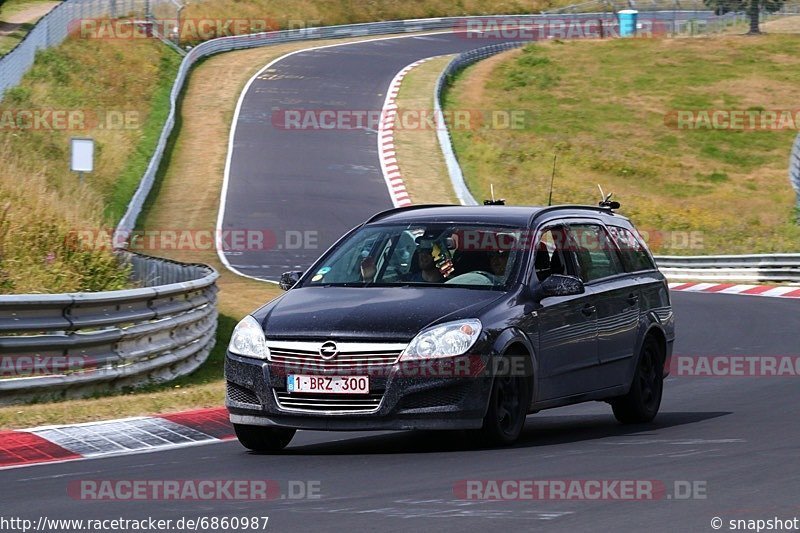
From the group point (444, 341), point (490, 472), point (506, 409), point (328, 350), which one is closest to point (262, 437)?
point (328, 350)

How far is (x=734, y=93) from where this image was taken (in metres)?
63.8

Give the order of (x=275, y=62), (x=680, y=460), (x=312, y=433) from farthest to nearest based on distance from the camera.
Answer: (x=275, y=62)
(x=312, y=433)
(x=680, y=460)

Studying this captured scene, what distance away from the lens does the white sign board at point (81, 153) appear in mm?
26641

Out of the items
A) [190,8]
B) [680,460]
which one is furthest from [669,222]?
[680,460]

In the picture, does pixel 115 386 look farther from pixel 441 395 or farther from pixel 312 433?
pixel 441 395

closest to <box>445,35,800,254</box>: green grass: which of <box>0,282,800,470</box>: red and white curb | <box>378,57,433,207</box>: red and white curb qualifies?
<box>378,57,433,207</box>: red and white curb

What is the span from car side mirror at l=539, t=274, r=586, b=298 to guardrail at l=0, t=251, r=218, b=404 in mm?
4561

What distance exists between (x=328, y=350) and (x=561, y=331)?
1.98 metres

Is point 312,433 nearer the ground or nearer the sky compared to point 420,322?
nearer the ground

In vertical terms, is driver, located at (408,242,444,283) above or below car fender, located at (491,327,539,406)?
above

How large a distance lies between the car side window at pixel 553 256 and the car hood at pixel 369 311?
0.75m

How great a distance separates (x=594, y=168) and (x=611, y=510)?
143ft

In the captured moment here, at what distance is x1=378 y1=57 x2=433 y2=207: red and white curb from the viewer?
124ft

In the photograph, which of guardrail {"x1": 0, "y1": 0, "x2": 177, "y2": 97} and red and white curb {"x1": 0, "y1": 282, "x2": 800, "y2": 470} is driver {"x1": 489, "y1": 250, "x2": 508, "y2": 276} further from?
guardrail {"x1": 0, "y1": 0, "x2": 177, "y2": 97}
